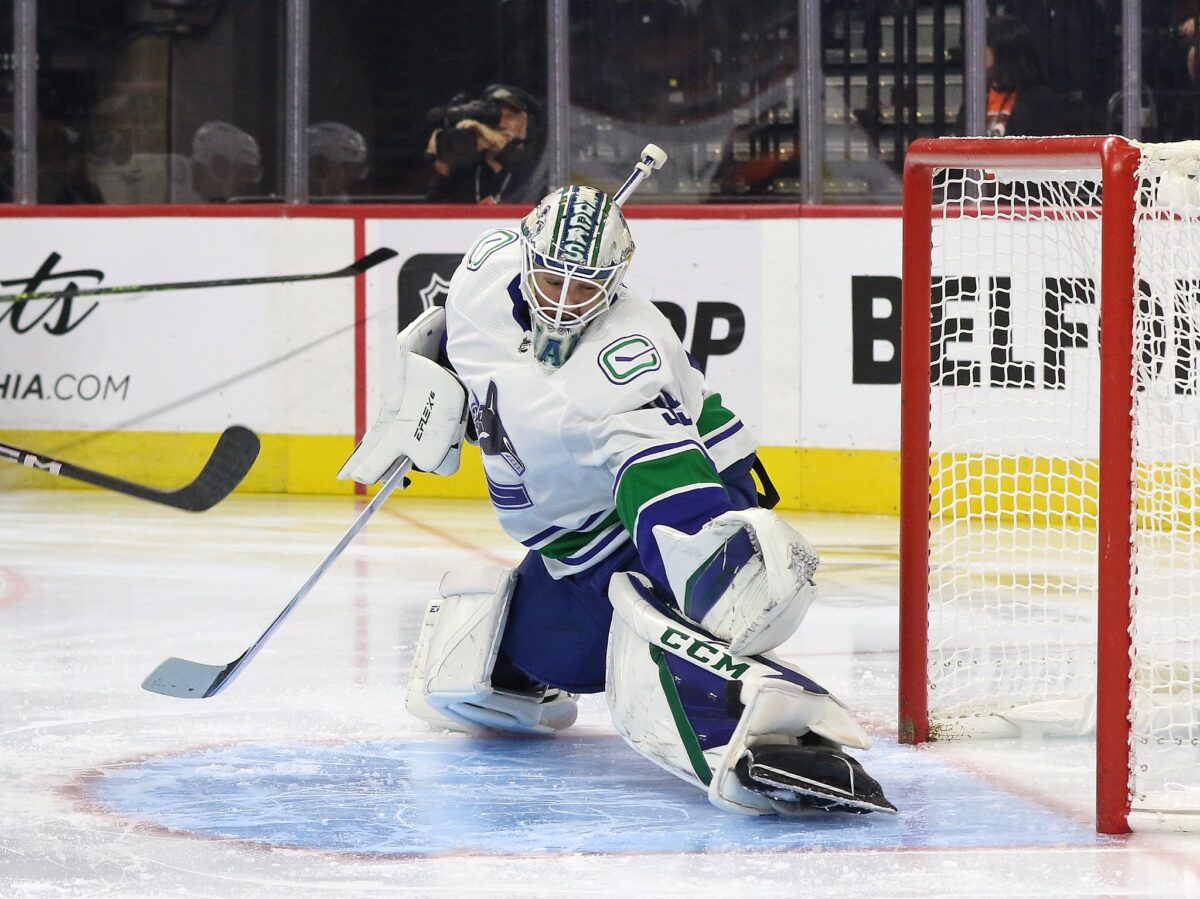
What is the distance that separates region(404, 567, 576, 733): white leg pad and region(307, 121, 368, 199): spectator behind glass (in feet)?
11.1

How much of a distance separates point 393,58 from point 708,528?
415 cm

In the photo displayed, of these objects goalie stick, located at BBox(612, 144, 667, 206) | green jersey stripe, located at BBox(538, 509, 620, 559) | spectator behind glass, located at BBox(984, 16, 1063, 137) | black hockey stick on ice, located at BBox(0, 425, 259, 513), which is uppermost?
spectator behind glass, located at BBox(984, 16, 1063, 137)

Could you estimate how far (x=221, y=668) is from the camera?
128 inches

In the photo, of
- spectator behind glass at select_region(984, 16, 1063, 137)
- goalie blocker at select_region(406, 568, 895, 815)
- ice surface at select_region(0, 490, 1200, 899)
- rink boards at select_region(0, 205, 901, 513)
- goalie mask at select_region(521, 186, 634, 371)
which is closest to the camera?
ice surface at select_region(0, 490, 1200, 899)

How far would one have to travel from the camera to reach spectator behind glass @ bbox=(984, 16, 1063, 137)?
19.3 ft

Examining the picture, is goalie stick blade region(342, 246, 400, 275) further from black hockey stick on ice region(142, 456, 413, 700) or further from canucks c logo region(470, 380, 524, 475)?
canucks c logo region(470, 380, 524, 475)

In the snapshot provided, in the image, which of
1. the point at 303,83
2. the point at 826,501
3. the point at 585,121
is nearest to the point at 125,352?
the point at 303,83

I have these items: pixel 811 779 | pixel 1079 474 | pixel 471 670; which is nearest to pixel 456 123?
pixel 1079 474

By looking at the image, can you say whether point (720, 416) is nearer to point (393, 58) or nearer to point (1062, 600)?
point (1062, 600)

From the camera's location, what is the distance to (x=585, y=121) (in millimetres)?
6238

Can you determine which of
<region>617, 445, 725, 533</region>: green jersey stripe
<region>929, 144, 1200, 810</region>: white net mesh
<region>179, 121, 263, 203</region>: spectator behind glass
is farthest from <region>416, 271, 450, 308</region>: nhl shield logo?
<region>617, 445, 725, 533</region>: green jersey stripe

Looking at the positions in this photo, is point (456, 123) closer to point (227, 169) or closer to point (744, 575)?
point (227, 169)

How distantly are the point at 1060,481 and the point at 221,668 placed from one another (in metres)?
2.30

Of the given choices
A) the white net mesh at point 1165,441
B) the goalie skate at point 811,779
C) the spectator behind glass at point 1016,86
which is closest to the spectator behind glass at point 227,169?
the spectator behind glass at point 1016,86
